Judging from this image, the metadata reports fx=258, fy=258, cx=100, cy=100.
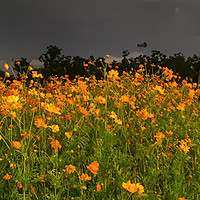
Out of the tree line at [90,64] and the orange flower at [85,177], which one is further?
the tree line at [90,64]

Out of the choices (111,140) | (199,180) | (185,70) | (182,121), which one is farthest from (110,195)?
(185,70)

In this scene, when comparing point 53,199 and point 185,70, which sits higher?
point 185,70

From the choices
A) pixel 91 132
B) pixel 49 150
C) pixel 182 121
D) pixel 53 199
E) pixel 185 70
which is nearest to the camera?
pixel 53 199

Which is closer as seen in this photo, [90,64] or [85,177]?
[85,177]

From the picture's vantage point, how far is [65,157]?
7.76ft

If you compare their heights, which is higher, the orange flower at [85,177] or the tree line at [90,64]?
the tree line at [90,64]

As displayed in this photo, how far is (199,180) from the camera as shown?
7.23 feet

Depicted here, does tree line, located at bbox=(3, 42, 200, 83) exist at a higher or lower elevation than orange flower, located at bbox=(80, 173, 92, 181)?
higher

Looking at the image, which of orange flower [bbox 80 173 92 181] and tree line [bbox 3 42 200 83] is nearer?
orange flower [bbox 80 173 92 181]

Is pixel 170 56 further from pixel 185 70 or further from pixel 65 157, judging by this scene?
pixel 65 157

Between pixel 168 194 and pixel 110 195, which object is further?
pixel 168 194

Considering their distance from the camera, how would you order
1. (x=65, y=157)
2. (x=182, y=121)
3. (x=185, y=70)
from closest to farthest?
1. (x=65, y=157)
2. (x=182, y=121)
3. (x=185, y=70)

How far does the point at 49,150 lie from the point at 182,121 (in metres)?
1.87

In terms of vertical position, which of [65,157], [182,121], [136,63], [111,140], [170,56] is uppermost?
[170,56]
